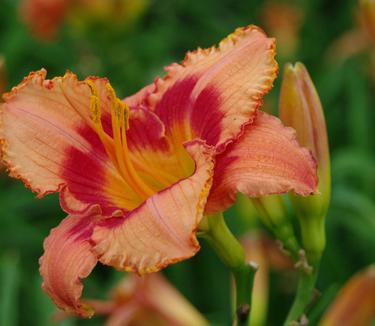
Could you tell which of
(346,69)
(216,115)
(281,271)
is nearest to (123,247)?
(216,115)

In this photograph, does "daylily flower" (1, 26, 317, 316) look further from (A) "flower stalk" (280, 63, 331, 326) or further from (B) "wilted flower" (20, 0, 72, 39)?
(B) "wilted flower" (20, 0, 72, 39)

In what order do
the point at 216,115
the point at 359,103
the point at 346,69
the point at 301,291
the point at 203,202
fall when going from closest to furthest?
the point at 203,202, the point at 216,115, the point at 301,291, the point at 359,103, the point at 346,69

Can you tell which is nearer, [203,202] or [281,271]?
[203,202]

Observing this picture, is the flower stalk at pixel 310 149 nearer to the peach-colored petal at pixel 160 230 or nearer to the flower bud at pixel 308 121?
the flower bud at pixel 308 121

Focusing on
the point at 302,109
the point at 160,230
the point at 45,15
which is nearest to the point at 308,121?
the point at 302,109

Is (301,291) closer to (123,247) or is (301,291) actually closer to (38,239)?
(123,247)

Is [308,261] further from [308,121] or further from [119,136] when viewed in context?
[119,136]

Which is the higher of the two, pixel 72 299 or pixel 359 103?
pixel 72 299
